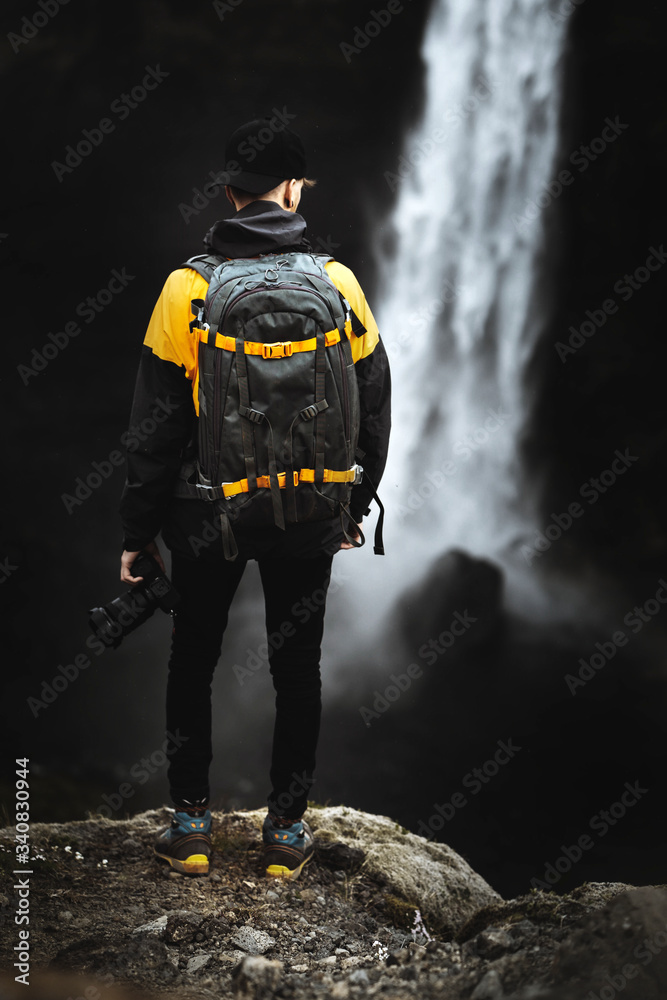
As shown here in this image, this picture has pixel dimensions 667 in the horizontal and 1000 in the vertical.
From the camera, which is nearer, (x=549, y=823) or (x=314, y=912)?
(x=314, y=912)

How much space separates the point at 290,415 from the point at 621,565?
354 cm

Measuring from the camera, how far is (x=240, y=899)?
7.91 feet

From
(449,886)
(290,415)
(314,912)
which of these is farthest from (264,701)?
(290,415)

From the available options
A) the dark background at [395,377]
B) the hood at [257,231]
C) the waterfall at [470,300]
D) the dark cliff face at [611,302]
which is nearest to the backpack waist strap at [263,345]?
the hood at [257,231]

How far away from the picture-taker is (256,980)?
5.78ft

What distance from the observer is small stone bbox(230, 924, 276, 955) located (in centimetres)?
217

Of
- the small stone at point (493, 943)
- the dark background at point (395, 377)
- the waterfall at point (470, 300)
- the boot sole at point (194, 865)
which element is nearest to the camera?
the small stone at point (493, 943)

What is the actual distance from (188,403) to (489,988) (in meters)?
1.55

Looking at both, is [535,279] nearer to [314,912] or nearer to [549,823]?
[549,823]

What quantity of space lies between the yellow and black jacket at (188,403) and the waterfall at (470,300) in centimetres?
→ 259

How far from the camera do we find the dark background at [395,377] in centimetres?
406

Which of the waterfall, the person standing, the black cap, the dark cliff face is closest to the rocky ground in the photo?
the person standing

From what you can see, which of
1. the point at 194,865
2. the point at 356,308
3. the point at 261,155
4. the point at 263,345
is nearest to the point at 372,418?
the point at 356,308

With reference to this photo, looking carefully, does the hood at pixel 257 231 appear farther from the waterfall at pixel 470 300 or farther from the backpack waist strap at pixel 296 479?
the waterfall at pixel 470 300
